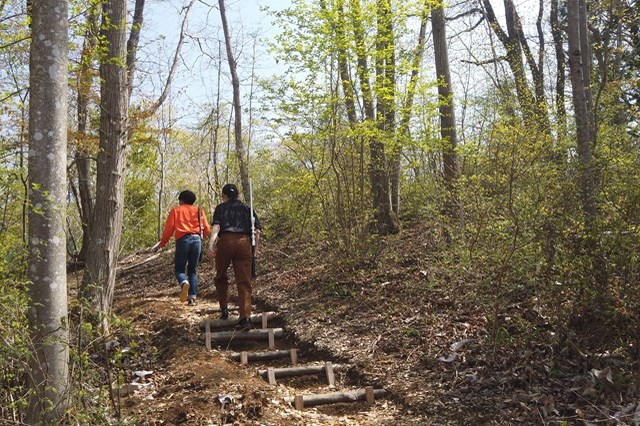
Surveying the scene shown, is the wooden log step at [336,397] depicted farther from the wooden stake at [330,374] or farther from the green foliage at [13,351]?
the green foliage at [13,351]

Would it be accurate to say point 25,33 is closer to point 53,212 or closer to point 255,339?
point 53,212

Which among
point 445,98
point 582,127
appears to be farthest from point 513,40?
point 582,127

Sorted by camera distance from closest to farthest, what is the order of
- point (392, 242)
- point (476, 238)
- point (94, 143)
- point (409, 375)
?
point (409, 375)
point (476, 238)
point (392, 242)
point (94, 143)

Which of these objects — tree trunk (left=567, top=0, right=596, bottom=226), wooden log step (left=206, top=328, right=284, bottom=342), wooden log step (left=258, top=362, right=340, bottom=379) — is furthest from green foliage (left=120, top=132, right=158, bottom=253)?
tree trunk (left=567, top=0, right=596, bottom=226)

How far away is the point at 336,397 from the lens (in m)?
4.98

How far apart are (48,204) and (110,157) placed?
10.1 ft

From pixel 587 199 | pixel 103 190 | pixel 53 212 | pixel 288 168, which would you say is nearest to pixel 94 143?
pixel 288 168

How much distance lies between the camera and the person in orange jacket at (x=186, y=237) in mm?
8172

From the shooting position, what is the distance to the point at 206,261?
12.8 m

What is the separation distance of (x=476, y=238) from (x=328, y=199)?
343cm

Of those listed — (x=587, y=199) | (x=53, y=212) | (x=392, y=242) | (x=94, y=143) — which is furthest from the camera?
(x=94, y=143)

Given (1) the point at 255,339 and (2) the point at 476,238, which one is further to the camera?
(1) the point at 255,339

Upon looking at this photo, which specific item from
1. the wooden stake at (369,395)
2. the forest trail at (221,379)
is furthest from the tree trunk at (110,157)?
the wooden stake at (369,395)

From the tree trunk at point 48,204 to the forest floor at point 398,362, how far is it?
79 cm
